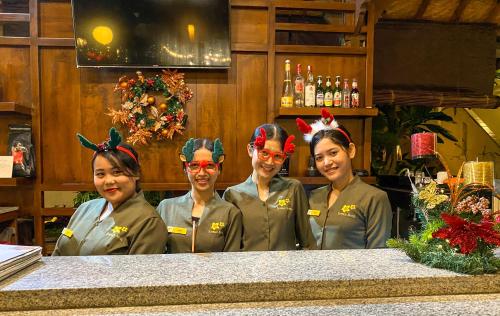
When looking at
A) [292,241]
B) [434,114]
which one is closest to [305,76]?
[292,241]

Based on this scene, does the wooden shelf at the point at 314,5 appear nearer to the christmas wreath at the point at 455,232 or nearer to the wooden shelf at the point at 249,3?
the wooden shelf at the point at 249,3

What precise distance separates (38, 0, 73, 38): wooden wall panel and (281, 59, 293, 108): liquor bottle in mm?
1785

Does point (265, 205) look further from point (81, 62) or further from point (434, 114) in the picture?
point (434, 114)

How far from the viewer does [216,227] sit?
69.2 inches

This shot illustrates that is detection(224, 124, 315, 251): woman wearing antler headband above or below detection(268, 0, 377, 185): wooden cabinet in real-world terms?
below

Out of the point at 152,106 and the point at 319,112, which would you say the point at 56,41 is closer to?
the point at 152,106

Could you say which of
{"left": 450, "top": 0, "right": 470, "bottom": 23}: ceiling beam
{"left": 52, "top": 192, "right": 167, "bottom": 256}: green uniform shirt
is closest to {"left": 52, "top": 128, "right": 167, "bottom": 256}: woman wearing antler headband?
{"left": 52, "top": 192, "right": 167, "bottom": 256}: green uniform shirt

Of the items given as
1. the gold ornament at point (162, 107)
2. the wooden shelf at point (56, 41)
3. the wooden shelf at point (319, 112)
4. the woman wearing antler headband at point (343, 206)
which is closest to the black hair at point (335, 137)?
the woman wearing antler headband at point (343, 206)

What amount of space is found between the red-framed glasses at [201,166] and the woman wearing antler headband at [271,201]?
258 millimetres

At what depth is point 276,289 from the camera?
891 mm

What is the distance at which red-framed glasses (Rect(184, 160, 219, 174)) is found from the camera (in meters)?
1.75

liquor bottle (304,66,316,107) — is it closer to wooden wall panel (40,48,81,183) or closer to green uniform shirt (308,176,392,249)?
green uniform shirt (308,176,392,249)

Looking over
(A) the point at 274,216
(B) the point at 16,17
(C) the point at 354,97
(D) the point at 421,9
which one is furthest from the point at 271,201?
(D) the point at 421,9

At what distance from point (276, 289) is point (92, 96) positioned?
277 cm
